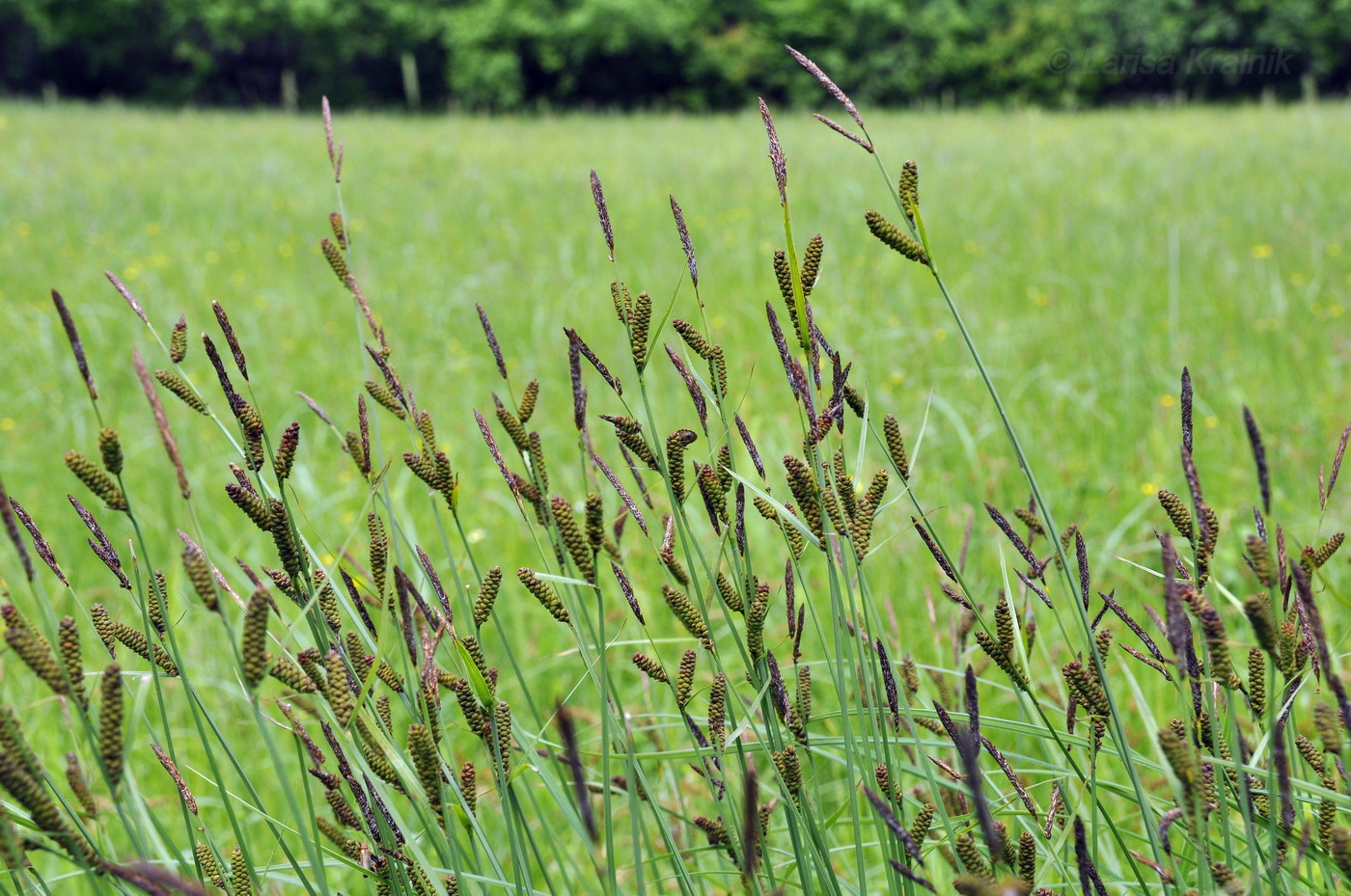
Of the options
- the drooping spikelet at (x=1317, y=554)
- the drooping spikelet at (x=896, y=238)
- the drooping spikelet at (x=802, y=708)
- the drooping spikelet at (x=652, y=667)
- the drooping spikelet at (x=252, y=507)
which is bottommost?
the drooping spikelet at (x=802, y=708)

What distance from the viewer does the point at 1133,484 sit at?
243 cm

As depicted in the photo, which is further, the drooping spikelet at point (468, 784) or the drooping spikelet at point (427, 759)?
the drooping spikelet at point (468, 784)

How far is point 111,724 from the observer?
43cm

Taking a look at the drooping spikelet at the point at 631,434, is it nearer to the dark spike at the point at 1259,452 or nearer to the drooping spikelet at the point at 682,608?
the drooping spikelet at the point at 682,608

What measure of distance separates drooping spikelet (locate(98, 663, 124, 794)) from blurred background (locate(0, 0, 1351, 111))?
64.2ft

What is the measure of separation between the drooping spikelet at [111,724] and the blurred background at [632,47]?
19.6 m

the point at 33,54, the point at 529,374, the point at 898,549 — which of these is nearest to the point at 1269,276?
the point at 898,549

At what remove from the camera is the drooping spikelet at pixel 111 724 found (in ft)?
1.40

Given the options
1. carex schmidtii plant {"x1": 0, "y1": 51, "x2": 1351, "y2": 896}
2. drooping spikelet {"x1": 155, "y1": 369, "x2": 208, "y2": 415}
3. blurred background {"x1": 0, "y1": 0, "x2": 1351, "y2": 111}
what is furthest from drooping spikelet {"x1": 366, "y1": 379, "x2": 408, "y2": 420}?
blurred background {"x1": 0, "y1": 0, "x2": 1351, "y2": 111}

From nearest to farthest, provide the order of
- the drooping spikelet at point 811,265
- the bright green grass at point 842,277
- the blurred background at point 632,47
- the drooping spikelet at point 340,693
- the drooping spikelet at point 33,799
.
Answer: the drooping spikelet at point 33,799, the drooping spikelet at point 340,693, the drooping spikelet at point 811,265, the bright green grass at point 842,277, the blurred background at point 632,47

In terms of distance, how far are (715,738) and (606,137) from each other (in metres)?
11.7

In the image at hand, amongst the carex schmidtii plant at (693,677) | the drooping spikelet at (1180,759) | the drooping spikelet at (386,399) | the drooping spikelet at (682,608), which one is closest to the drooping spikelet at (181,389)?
the carex schmidtii plant at (693,677)

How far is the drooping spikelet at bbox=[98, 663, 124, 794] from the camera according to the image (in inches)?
16.8

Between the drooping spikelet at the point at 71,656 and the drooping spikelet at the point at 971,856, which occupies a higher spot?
the drooping spikelet at the point at 71,656
